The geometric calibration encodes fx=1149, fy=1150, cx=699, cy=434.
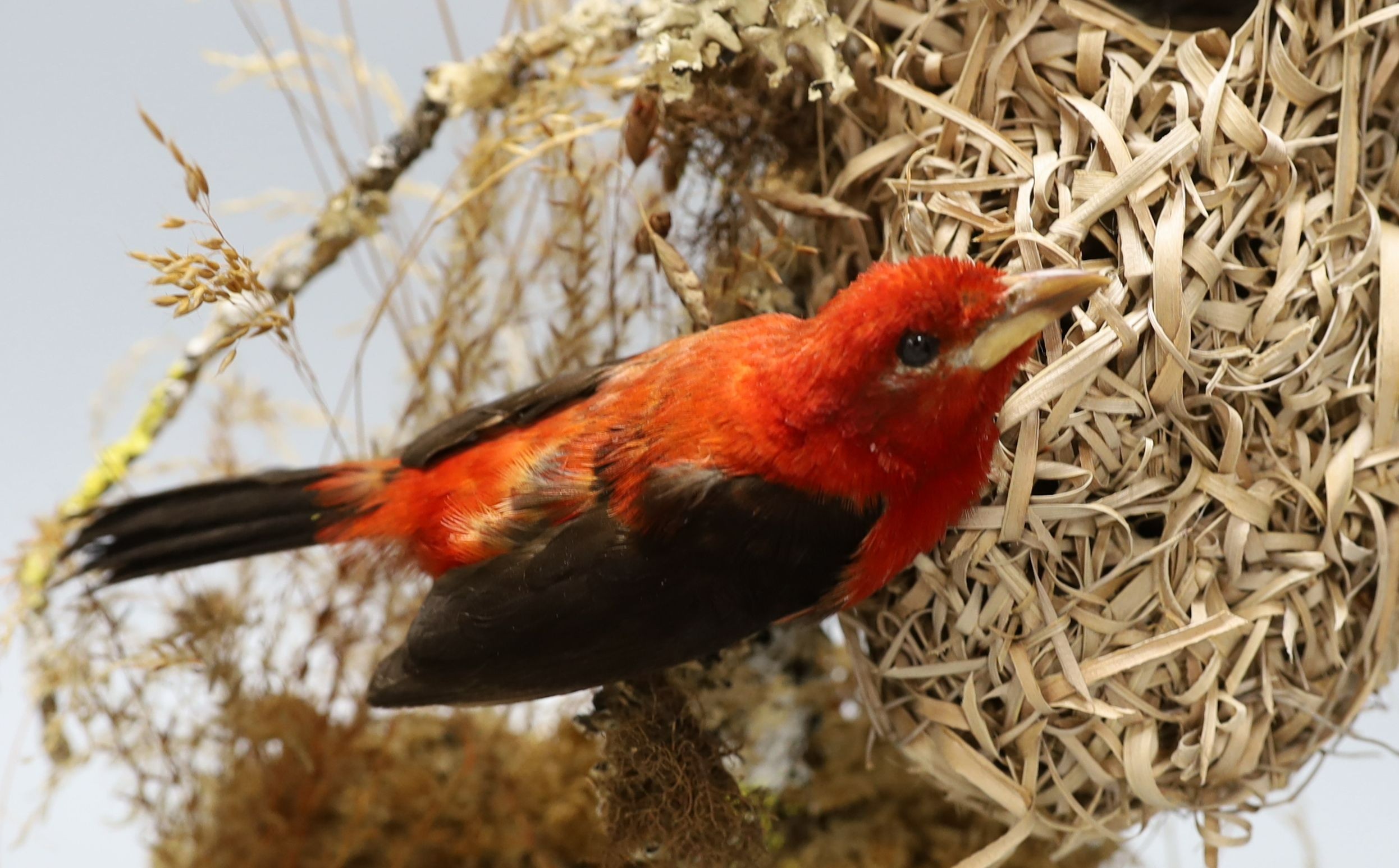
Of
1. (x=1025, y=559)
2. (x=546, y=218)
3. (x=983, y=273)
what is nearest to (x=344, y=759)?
(x=546, y=218)

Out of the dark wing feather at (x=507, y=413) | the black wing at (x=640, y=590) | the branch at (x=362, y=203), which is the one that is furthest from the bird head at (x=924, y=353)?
the branch at (x=362, y=203)

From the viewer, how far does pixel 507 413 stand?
1.56 metres

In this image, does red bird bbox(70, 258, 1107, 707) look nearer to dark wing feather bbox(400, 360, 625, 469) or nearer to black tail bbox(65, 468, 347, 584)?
dark wing feather bbox(400, 360, 625, 469)

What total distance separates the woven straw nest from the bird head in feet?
0.31

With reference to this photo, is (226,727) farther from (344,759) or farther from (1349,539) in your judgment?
(1349,539)

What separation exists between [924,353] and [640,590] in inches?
16.7

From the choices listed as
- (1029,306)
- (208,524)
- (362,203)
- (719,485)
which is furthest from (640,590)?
(362,203)

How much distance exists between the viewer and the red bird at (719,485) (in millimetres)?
1207

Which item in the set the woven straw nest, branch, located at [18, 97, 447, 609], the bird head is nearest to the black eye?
the bird head

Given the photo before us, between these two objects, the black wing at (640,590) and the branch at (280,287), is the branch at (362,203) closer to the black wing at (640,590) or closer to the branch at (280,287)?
the branch at (280,287)

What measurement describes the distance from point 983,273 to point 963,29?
43cm

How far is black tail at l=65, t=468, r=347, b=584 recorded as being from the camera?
5.59ft

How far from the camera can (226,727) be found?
195cm

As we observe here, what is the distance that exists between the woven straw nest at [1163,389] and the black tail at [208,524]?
35.4 inches
